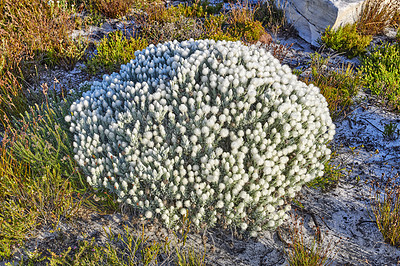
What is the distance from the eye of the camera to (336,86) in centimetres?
524

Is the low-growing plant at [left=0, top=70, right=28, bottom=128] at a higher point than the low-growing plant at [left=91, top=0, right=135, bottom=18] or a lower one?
lower

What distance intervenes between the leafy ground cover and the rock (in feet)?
0.81

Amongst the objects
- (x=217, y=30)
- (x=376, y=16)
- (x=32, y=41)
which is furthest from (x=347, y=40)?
(x=32, y=41)

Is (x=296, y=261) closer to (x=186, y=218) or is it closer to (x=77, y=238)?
(x=186, y=218)

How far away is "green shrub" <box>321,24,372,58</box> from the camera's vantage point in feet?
19.6

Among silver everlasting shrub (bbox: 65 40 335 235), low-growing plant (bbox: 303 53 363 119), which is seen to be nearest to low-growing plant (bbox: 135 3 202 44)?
low-growing plant (bbox: 303 53 363 119)

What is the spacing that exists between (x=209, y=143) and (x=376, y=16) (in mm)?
5490

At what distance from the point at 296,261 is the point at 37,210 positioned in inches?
105

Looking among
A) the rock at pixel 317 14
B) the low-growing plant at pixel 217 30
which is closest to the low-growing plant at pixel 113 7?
the low-growing plant at pixel 217 30

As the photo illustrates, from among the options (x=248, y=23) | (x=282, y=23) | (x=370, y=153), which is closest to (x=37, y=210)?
(x=370, y=153)

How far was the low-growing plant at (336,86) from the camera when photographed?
4.73m

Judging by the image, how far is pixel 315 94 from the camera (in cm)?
374

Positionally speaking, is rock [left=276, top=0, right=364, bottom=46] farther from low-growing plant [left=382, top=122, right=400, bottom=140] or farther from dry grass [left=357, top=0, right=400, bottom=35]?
low-growing plant [left=382, top=122, right=400, bottom=140]

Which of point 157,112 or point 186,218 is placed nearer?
point 186,218
